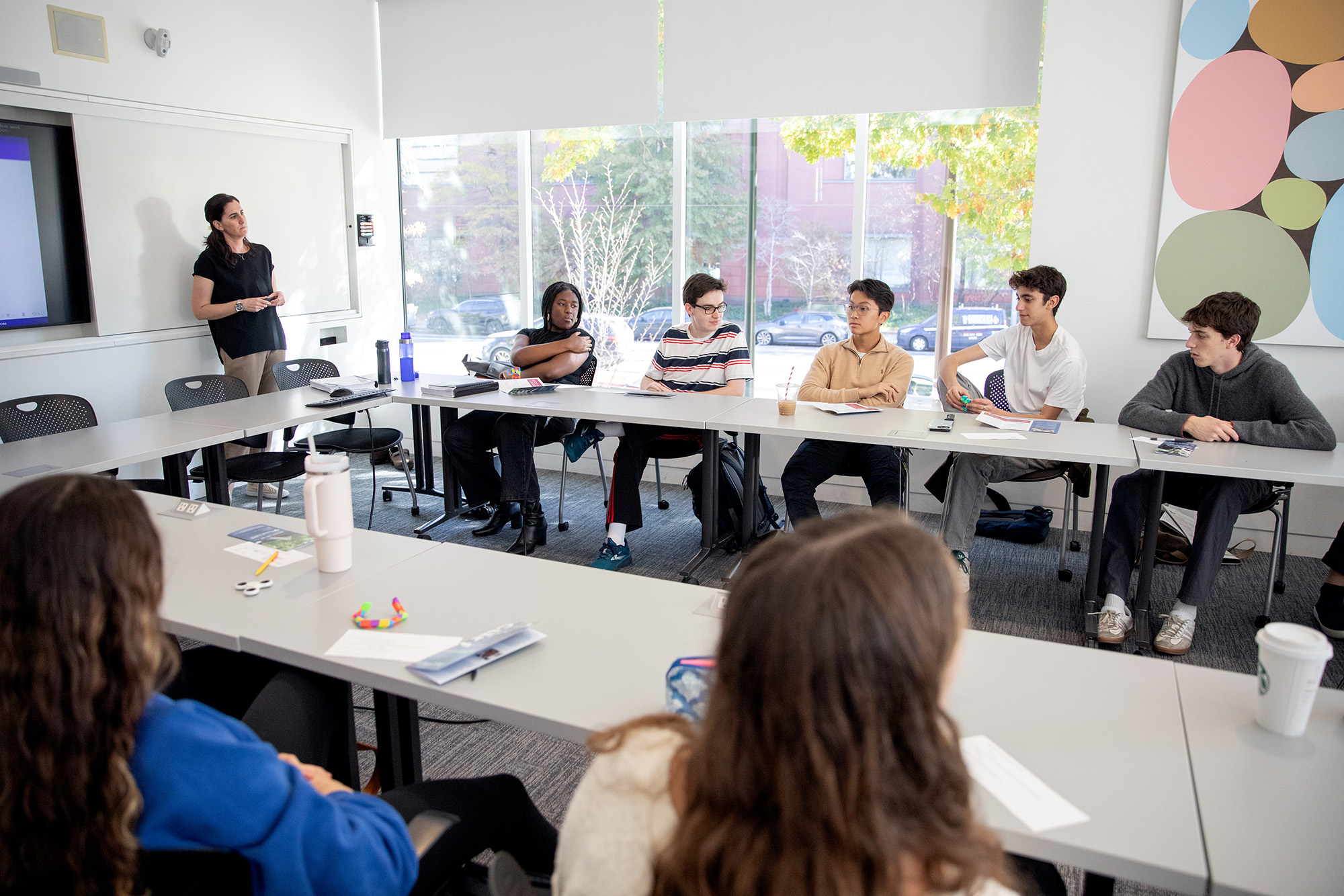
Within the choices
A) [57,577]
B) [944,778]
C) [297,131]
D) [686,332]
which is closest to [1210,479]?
[686,332]

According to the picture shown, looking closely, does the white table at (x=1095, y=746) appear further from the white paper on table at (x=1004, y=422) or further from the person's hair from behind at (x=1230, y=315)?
the person's hair from behind at (x=1230, y=315)

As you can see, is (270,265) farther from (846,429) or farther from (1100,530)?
(1100,530)

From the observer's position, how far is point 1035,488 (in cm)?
477

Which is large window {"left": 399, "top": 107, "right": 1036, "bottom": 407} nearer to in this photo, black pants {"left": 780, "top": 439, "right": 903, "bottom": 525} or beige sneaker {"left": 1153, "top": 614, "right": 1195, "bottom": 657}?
black pants {"left": 780, "top": 439, "right": 903, "bottom": 525}

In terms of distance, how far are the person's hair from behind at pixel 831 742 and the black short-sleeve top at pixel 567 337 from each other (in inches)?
157

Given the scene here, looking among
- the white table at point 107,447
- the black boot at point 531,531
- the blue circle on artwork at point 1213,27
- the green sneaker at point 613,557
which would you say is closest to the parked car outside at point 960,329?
the blue circle on artwork at point 1213,27

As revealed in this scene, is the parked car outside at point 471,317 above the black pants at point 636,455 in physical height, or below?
above

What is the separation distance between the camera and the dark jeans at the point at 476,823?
1.37m

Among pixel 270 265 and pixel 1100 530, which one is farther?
pixel 270 265

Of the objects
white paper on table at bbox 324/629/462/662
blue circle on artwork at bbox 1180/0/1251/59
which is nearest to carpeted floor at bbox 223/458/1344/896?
white paper on table at bbox 324/629/462/662

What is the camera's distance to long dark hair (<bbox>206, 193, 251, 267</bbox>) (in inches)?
187

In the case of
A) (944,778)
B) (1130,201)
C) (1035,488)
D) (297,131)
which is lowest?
(1035,488)

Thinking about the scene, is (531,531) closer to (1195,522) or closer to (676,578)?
(676,578)

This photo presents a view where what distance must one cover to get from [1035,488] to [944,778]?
4.30m
